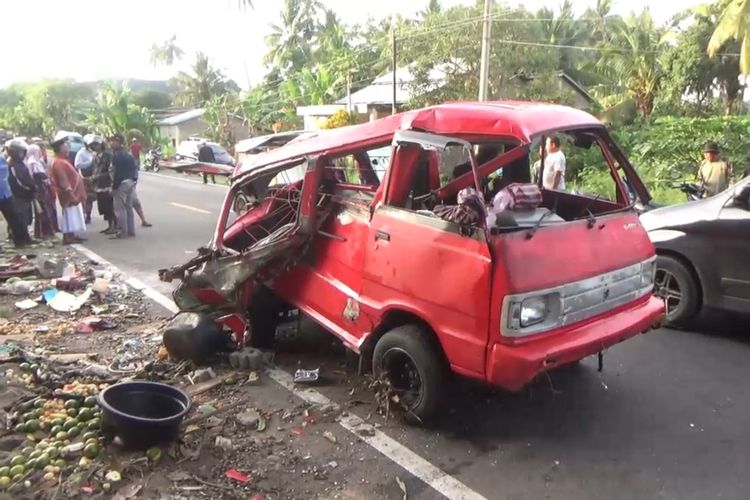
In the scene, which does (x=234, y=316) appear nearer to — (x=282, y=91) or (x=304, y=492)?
(x=304, y=492)

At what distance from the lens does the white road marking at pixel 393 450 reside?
3611 millimetres

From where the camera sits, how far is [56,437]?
4098mm

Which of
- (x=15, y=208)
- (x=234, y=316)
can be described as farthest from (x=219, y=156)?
(x=234, y=316)

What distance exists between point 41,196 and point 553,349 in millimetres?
9999

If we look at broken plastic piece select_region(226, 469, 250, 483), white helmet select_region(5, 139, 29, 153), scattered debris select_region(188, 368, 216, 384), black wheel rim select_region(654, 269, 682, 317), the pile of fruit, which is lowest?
scattered debris select_region(188, 368, 216, 384)

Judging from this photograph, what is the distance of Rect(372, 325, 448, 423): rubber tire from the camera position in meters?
4.07

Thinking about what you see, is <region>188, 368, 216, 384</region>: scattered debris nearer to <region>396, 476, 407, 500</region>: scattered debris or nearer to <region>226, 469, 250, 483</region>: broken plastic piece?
<region>226, 469, 250, 483</region>: broken plastic piece

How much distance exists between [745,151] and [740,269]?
44.9ft

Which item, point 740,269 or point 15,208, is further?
point 15,208

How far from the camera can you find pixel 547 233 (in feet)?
12.8

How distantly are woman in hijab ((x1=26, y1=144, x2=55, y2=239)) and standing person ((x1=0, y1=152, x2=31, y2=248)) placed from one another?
70 centimetres

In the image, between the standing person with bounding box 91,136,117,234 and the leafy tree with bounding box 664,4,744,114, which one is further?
the leafy tree with bounding box 664,4,744,114

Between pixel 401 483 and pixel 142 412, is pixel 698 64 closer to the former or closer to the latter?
pixel 401 483

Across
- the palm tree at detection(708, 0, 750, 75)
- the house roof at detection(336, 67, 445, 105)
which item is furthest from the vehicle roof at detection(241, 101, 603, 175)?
the palm tree at detection(708, 0, 750, 75)
